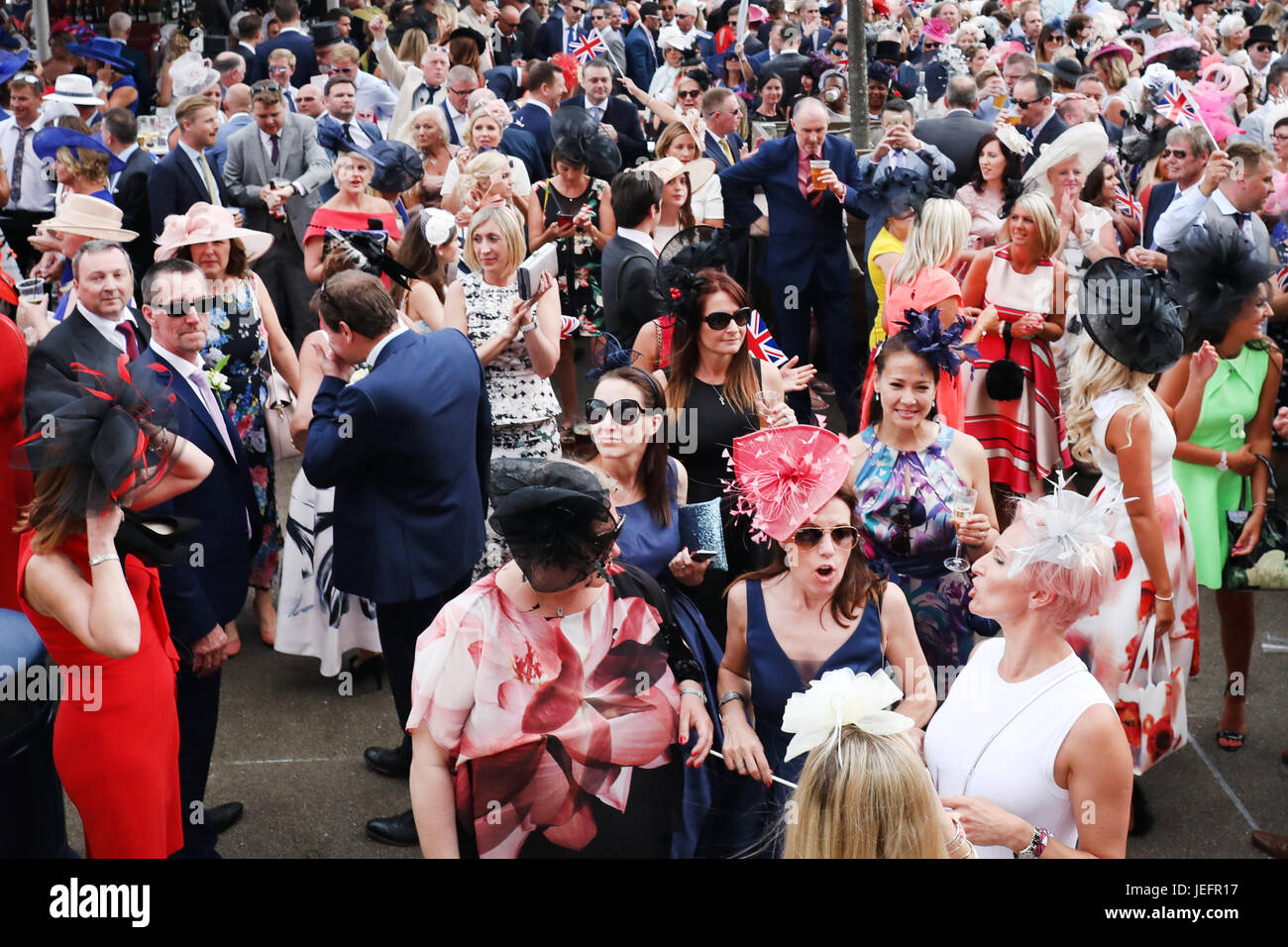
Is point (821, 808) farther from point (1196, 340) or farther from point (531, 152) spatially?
point (531, 152)

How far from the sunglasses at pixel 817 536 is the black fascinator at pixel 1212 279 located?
1.98m

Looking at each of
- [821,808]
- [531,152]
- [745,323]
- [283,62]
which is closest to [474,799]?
[821,808]

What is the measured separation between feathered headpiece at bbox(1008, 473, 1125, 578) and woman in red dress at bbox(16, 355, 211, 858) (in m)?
2.15

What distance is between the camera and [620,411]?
404 centimetres

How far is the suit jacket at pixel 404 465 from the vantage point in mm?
4047

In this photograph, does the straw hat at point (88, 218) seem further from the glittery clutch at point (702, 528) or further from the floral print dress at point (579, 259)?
the glittery clutch at point (702, 528)

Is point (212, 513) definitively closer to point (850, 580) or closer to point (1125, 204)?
point (850, 580)

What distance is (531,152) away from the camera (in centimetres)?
890

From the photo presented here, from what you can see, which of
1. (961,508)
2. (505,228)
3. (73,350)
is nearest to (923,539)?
(961,508)

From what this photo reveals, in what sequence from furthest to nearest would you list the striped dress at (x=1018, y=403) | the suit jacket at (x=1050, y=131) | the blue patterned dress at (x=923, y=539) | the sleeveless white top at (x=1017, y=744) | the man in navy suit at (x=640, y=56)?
the man in navy suit at (x=640, y=56), the suit jacket at (x=1050, y=131), the striped dress at (x=1018, y=403), the blue patterned dress at (x=923, y=539), the sleeveless white top at (x=1017, y=744)

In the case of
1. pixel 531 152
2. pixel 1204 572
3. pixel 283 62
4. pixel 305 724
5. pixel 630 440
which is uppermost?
pixel 283 62

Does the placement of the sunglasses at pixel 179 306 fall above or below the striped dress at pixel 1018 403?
above

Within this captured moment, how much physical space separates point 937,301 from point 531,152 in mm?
4021

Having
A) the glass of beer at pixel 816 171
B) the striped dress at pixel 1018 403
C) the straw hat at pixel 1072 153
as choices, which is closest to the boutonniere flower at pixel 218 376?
the striped dress at pixel 1018 403
